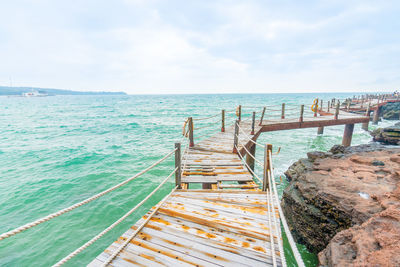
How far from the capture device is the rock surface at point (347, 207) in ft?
9.33

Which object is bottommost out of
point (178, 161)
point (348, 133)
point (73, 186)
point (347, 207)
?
point (73, 186)

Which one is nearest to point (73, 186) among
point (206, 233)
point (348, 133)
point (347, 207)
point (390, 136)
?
point (206, 233)

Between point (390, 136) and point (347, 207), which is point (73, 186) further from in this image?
point (390, 136)

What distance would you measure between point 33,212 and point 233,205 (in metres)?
9.15

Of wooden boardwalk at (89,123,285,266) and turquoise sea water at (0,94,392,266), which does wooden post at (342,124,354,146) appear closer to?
turquoise sea water at (0,94,392,266)

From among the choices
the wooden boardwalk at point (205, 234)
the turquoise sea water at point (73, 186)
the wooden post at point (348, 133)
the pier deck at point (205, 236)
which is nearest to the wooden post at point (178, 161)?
the wooden boardwalk at point (205, 234)

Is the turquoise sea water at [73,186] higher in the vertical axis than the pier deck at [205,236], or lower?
lower

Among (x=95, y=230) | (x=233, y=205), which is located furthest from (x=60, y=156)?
(x=233, y=205)

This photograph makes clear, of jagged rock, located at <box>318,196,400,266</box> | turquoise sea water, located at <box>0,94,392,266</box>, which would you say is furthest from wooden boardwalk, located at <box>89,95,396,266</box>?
turquoise sea water, located at <box>0,94,392,266</box>

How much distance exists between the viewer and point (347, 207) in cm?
407

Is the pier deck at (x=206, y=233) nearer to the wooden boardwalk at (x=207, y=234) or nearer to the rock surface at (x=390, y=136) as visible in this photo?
the wooden boardwalk at (x=207, y=234)

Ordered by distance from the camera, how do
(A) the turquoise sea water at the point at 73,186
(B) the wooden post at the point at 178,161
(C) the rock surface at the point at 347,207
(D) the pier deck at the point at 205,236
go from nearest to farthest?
(D) the pier deck at the point at 205,236, (C) the rock surface at the point at 347,207, (B) the wooden post at the point at 178,161, (A) the turquoise sea water at the point at 73,186

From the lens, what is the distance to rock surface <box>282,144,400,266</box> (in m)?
2.84

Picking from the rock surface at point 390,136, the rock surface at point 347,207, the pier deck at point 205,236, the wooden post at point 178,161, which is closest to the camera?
the pier deck at point 205,236
